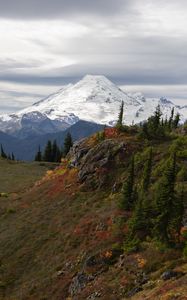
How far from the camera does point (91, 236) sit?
174 feet

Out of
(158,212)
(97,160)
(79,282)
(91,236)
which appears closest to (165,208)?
(158,212)

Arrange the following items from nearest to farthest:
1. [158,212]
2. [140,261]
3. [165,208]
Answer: [140,261]
[165,208]
[158,212]

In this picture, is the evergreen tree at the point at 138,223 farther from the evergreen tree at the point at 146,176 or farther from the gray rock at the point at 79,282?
the evergreen tree at the point at 146,176

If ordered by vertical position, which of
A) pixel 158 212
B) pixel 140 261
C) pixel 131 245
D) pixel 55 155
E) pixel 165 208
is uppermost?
pixel 165 208

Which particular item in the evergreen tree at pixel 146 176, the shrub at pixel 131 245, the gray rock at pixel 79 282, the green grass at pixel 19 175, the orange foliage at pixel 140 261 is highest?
the evergreen tree at pixel 146 176

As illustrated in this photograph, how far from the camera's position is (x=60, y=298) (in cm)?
4497

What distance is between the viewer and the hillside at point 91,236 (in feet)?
136

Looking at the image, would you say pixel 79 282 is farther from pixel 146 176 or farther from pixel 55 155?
pixel 55 155

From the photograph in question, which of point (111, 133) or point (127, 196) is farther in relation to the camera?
point (111, 133)

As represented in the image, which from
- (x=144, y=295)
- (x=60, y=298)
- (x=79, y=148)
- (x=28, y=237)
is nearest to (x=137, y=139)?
(x=79, y=148)

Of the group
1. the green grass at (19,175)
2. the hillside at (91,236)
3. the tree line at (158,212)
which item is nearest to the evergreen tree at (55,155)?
the green grass at (19,175)

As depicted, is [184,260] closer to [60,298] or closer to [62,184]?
[60,298]

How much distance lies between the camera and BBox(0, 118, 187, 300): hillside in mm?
41469

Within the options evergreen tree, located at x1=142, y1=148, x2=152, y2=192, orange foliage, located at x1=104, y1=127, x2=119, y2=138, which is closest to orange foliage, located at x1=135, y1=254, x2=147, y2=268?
evergreen tree, located at x1=142, y1=148, x2=152, y2=192
